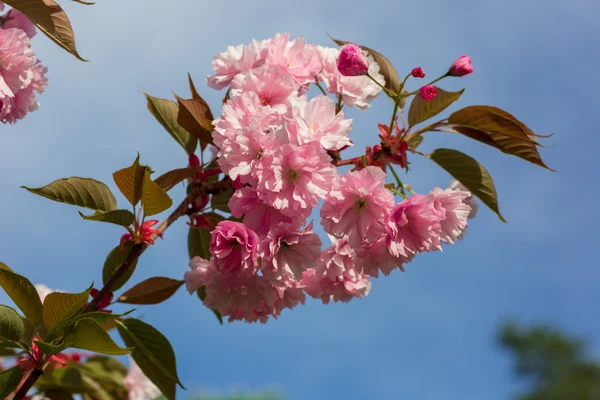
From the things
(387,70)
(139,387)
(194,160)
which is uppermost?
(387,70)

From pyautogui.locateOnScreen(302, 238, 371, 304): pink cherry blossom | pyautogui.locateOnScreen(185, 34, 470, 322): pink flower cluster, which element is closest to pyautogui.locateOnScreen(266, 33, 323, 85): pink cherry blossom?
pyautogui.locateOnScreen(185, 34, 470, 322): pink flower cluster

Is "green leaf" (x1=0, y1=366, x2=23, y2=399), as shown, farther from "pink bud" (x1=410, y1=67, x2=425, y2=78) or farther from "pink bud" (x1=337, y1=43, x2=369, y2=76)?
"pink bud" (x1=410, y1=67, x2=425, y2=78)

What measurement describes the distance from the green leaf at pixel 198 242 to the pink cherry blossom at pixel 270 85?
0.45 metres

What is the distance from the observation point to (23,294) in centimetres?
140

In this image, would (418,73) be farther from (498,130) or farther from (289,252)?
(289,252)

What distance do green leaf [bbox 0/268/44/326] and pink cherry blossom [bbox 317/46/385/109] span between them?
83 cm

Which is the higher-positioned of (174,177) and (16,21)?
(16,21)

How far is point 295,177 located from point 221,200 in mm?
365

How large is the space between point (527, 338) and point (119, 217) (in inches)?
752

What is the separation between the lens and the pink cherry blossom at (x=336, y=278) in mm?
→ 1623

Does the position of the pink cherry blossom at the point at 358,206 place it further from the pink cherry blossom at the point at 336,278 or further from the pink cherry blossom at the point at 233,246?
the pink cherry blossom at the point at 336,278

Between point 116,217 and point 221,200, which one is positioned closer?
point 116,217

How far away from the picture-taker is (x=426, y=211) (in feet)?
4.42

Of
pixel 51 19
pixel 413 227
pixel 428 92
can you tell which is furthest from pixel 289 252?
pixel 51 19
